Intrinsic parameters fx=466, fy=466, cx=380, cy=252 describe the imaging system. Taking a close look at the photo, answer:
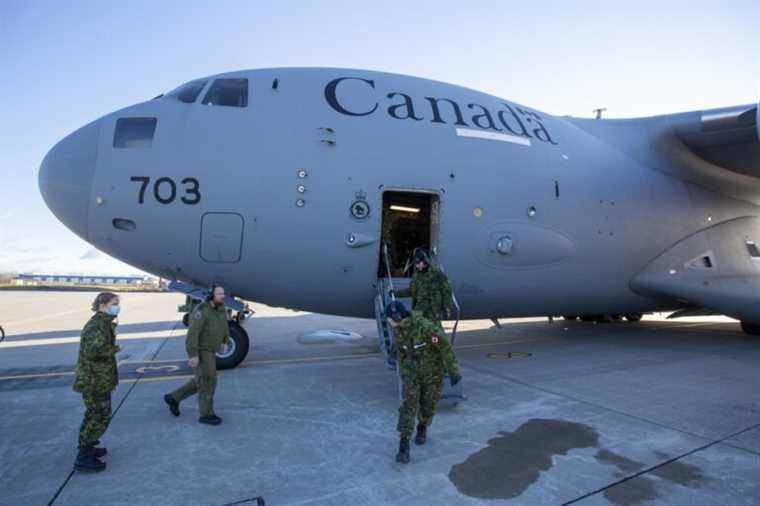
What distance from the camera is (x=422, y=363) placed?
14.2 feet

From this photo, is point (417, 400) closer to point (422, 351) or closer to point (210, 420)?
point (422, 351)

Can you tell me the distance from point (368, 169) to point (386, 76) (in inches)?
85.5

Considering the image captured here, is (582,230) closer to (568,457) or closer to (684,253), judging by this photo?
(684,253)

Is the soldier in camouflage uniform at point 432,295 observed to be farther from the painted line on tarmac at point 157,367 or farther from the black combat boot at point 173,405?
the black combat boot at point 173,405

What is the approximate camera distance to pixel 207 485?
3.64 m

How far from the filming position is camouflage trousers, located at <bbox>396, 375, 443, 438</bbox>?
13.6ft

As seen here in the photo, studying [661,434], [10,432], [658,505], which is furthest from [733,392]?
[10,432]

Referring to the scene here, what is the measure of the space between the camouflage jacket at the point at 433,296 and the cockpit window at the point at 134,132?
455 cm

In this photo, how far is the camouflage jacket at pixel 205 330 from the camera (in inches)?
198

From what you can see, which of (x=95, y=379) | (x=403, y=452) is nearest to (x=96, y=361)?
(x=95, y=379)

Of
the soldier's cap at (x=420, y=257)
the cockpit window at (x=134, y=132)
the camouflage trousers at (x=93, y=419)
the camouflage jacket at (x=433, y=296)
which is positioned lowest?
the camouflage trousers at (x=93, y=419)

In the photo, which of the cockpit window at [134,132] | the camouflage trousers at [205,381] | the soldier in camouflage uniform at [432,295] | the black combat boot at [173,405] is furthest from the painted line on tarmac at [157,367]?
the cockpit window at [134,132]

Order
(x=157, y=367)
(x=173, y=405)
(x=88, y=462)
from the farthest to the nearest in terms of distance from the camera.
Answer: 1. (x=157, y=367)
2. (x=173, y=405)
3. (x=88, y=462)

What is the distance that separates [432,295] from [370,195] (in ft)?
6.20
